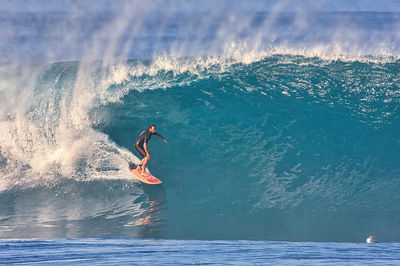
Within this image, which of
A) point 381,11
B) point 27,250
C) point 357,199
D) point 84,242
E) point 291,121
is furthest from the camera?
point 381,11

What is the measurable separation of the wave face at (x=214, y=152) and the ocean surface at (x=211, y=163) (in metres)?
0.03

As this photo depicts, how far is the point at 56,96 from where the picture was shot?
9.97 metres

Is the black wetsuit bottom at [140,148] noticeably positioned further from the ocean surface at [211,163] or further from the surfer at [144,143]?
the ocean surface at [211,163]

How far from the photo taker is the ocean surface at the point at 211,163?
583 cm

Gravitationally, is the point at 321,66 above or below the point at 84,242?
above

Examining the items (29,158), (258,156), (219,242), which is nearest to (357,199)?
(258,156)

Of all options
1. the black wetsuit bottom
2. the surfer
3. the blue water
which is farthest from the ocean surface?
the black wetsuit bottom

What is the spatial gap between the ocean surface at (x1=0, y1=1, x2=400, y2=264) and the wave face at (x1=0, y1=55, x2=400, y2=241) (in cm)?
3

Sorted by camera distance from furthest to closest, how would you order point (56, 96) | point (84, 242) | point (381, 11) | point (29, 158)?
point (381, 11), point (56, 96), point (29, 158), point (84, 242)

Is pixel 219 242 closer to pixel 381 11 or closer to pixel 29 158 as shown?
pixel 29 158

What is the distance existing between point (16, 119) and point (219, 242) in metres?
5.32

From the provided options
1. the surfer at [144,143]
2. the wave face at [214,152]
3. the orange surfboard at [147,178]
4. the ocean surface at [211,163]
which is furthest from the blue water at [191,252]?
the surfer at [144,143]

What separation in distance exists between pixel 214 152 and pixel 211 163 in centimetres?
32

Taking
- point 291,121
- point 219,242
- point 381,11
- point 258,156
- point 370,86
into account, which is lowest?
point 219,242
